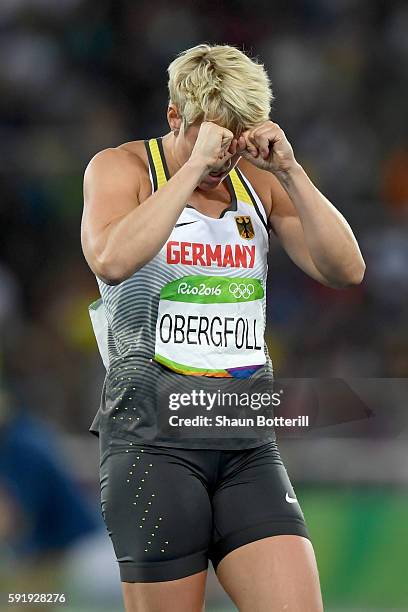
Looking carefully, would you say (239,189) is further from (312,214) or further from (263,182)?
(312,214)

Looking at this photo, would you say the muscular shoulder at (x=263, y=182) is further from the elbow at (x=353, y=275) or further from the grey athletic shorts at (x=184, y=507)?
the grey athletic shorts at (x=184, y=507)

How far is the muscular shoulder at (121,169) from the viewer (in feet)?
6.38

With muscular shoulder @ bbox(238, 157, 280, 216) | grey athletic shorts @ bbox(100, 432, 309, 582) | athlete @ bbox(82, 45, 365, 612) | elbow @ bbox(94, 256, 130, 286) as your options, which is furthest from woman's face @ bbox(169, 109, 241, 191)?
grey athletic shorts @ bbox(100, 432, 309, 582)

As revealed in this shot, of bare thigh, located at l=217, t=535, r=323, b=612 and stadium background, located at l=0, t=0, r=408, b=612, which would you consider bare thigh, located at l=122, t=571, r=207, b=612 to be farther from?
stadium background, located at l=0, t=0, r=408, b=612

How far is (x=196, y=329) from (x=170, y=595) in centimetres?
51

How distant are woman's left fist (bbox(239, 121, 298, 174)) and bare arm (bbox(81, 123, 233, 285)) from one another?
57mm

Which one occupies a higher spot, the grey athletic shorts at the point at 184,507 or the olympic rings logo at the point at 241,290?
the olympic rings logo at the point at 241,290

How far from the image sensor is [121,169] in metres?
1.96

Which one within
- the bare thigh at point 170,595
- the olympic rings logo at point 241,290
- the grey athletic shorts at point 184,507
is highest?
the olympic rings logo at point 241,290

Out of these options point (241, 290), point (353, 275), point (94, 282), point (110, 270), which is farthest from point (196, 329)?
point (94, 282)

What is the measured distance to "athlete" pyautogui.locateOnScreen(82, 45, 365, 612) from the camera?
6.07 ft

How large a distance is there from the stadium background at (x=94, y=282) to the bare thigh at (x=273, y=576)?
157cm

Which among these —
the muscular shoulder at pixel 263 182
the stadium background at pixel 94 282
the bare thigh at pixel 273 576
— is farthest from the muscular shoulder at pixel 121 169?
the stadium background at pixel 94 282

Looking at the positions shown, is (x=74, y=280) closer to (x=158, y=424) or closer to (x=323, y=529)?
(x=323, y=529)
